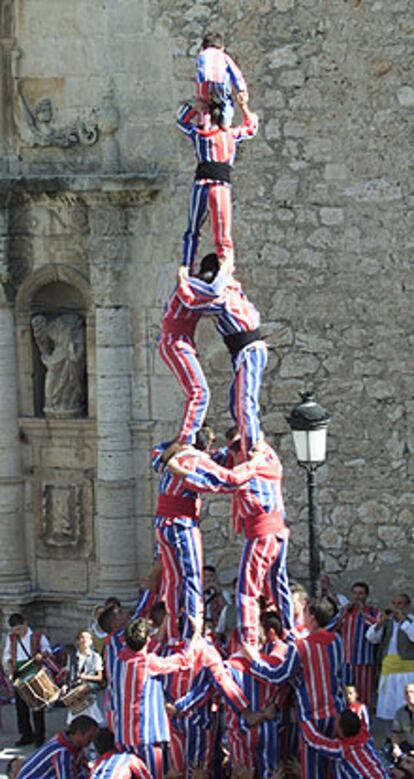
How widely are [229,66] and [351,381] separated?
4.78 metres

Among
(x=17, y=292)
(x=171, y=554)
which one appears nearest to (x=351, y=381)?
(x=17, y=292)

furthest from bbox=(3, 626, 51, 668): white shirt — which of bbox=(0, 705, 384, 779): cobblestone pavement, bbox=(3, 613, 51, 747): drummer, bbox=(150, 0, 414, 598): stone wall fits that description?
bbox=(150, 0, 414, 598): stone wall

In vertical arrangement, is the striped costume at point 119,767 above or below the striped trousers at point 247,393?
below

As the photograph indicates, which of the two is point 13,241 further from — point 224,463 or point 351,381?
point 224,463

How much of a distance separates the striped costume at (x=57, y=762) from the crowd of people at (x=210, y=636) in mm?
12

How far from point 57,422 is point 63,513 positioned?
3.05ft

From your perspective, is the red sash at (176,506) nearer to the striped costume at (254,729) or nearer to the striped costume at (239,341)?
the striped costume at (239,341)

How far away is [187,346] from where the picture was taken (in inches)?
487

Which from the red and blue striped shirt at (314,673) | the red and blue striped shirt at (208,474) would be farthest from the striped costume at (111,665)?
the red and blue striped shirt at (208,474)

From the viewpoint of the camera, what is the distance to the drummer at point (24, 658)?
48.5 ft

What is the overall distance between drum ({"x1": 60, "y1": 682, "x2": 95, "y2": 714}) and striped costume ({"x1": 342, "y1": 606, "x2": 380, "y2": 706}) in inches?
94.2

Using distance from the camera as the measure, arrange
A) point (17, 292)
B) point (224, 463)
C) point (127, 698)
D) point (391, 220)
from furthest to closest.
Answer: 1. point (17, 292)
2. point (391, 220)
3. point (224, 463)
4. point (127, 698)

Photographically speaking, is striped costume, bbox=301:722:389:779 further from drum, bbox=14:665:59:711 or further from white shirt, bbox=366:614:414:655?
drum, bbox=14:665:59:711

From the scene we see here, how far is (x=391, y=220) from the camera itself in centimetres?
1639
